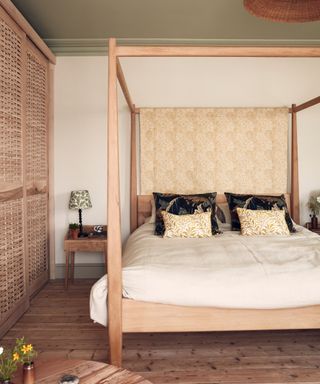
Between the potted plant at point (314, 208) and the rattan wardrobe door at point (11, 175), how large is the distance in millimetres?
2991

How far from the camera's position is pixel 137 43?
420 cm

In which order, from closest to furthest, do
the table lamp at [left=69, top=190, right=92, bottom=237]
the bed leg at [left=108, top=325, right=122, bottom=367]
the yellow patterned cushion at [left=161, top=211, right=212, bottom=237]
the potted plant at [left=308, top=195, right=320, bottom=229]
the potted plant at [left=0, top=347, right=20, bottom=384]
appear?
1. the potted plant at [left=0, top=347, right=20, bottom=384]
2. the bed leg at [left=108, top=325, right=122, bottom=367]
3. the yellow patterned cushion at [left=161, top=211, right=212, bottom=237]
4. the table lamp at [left=69, top=190, right=92, bottom=237]
5. the potted plant at [left=308, top=195, right=320, bottom=229]

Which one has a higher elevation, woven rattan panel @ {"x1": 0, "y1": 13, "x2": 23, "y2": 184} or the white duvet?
woven rattan panel @ {"x1": 0, "y1": 13, "x2": 23, "y2": 184}

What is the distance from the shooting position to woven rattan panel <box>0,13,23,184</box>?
9.34 ft

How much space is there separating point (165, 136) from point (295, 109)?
145 cm

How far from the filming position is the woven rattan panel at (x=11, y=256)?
A: 9.35 ft

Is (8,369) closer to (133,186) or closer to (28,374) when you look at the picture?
(28,374)

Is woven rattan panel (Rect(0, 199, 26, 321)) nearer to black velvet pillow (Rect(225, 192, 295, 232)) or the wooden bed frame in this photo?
the wooden bed frame

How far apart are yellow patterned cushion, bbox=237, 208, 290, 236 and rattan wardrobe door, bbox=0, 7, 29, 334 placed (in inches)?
77.3

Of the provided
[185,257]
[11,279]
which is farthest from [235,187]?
[11,279]

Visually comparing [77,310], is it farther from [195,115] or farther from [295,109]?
[295,109]

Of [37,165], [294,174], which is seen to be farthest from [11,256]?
[294,174]

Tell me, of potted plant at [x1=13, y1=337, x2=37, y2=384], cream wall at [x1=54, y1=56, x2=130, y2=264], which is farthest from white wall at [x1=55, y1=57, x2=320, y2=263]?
potted plant at [x1=13, y1=337, x2=37, y2=384]

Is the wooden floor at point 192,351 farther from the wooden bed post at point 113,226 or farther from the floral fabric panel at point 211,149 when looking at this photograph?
the floral fabric panel at point 211,149
